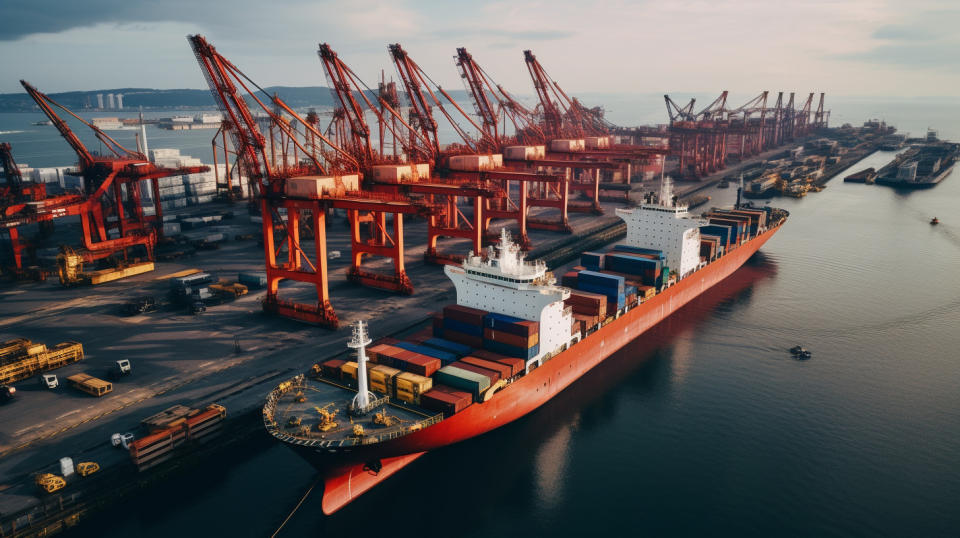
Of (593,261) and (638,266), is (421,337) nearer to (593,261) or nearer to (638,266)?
(593,261)

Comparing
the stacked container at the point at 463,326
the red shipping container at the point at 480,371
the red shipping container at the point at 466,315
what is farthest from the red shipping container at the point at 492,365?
the red shipping container at the point at 466,315

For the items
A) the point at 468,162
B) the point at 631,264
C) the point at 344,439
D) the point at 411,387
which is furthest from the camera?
the point at 468,162

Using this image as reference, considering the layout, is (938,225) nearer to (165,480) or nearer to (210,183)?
(165,480)

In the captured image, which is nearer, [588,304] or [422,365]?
[422,365]

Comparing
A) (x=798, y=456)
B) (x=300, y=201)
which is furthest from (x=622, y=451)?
(x=300, y=201)

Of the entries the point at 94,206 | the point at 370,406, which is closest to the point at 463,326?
the point at 370,406

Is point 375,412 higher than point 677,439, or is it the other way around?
point 375,412
